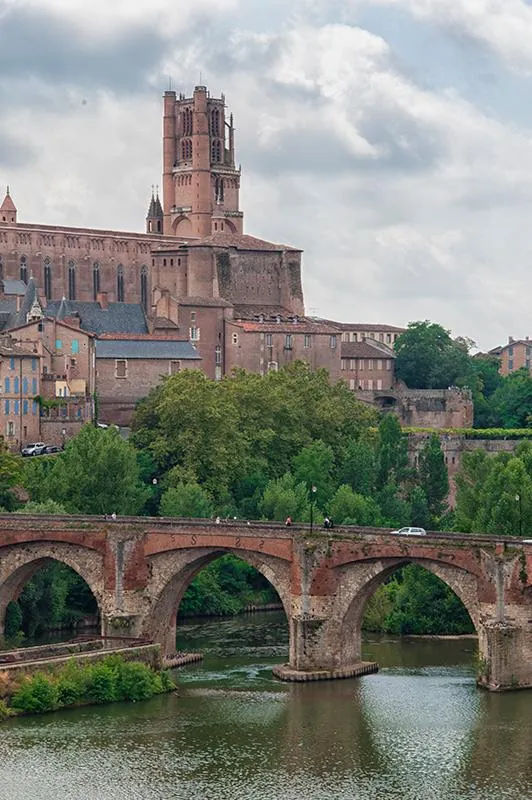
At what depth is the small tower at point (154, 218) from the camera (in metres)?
175

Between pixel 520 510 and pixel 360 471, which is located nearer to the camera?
pixel 520 510

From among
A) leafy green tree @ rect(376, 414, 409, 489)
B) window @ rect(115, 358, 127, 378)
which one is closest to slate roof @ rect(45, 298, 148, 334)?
window @ rect(115, 358, 127, 378)

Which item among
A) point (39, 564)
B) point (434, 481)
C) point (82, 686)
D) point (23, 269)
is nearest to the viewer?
point (82, 686)

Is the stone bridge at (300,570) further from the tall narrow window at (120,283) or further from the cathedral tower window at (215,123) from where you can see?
the cathedral tower window at (215,123)

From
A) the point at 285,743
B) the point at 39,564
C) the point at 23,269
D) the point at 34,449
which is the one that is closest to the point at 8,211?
the point at 23,269

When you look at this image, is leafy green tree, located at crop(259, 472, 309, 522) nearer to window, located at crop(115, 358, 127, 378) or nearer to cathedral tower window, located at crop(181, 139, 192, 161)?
window, located at crop(115, 358, 127, 378)

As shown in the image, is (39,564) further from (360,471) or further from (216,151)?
(216,151)

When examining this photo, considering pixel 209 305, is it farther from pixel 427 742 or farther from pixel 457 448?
pixel 427 742

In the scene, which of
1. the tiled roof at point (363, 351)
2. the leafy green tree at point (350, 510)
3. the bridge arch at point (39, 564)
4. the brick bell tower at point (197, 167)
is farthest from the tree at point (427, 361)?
the bridge arch at point (39, 564)

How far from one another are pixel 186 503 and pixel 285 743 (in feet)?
121

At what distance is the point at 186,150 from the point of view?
583 ft

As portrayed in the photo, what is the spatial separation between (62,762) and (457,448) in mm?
75433

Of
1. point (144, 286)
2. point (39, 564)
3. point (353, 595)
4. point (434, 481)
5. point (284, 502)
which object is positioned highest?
point (144, 286)

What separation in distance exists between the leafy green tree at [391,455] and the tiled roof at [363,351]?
34070mm
